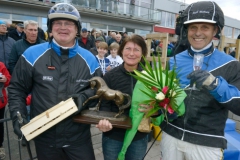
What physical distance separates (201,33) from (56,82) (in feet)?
4.58

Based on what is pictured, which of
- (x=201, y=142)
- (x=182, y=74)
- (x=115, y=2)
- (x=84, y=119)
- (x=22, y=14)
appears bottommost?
(x=201, y=142)

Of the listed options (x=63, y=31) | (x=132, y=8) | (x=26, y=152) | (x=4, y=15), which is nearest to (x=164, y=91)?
(x=63, y=31)

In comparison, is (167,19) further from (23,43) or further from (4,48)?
(23,43)

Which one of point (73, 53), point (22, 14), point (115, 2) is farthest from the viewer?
point (115, 2)

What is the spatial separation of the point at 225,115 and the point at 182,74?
0.51 metres

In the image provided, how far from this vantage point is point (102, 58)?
5.40m

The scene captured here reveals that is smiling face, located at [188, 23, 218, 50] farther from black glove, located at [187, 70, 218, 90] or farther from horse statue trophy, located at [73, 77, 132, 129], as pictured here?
horse statue trophy, located at [73, 77, 132, 129]

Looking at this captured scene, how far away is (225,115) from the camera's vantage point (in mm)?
1714

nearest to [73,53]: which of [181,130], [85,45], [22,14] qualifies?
[181,130]

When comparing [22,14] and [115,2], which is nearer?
[22,14]

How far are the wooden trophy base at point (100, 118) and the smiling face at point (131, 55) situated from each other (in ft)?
1.93

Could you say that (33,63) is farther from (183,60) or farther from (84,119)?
(183,60)

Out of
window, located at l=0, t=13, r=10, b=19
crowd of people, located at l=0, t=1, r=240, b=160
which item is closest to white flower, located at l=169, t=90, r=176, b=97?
crowd of people, located at l=0, t=1, r=240, b=160

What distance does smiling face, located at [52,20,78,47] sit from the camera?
1896mm
